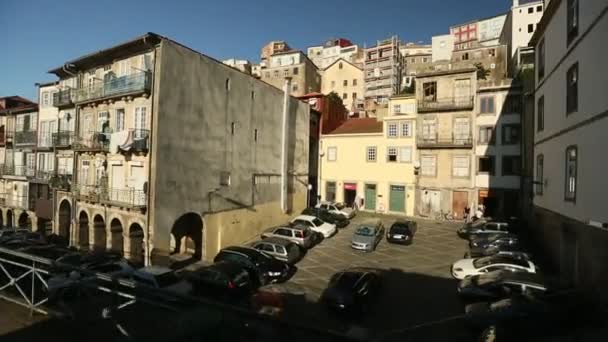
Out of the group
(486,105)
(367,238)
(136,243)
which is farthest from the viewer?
(486,105)

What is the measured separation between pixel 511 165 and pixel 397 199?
Result: 11483mm

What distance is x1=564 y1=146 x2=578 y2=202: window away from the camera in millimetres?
15937

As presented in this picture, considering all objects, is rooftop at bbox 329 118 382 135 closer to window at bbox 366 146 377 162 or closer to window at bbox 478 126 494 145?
window at bbox 366 146 377 162

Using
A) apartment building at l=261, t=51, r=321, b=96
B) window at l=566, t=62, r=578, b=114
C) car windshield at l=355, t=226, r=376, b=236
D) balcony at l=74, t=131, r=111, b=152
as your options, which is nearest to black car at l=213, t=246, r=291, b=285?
car windshield at l=355, t=226, r=376, b=236

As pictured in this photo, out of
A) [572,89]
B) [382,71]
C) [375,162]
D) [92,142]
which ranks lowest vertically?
[375,162]

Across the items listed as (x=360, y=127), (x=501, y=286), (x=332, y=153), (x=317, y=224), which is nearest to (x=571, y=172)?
(x=501, y=286)

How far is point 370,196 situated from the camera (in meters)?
40.7

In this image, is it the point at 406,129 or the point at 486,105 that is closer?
the point at 486,105

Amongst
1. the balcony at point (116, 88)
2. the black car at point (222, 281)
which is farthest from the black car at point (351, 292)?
the balcony at point (116, 88)

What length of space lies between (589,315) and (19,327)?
49.8 ft

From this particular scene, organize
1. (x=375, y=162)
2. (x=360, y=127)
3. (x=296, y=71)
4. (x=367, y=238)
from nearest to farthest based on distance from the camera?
(x=367, y=238)
(x=375, y=162)
(x=360, y=127)
(x=296, y=71)

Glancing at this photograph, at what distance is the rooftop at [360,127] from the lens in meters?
41.5

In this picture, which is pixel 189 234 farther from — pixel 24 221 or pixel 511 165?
pixel 511 165

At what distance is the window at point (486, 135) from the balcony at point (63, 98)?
37305mm
